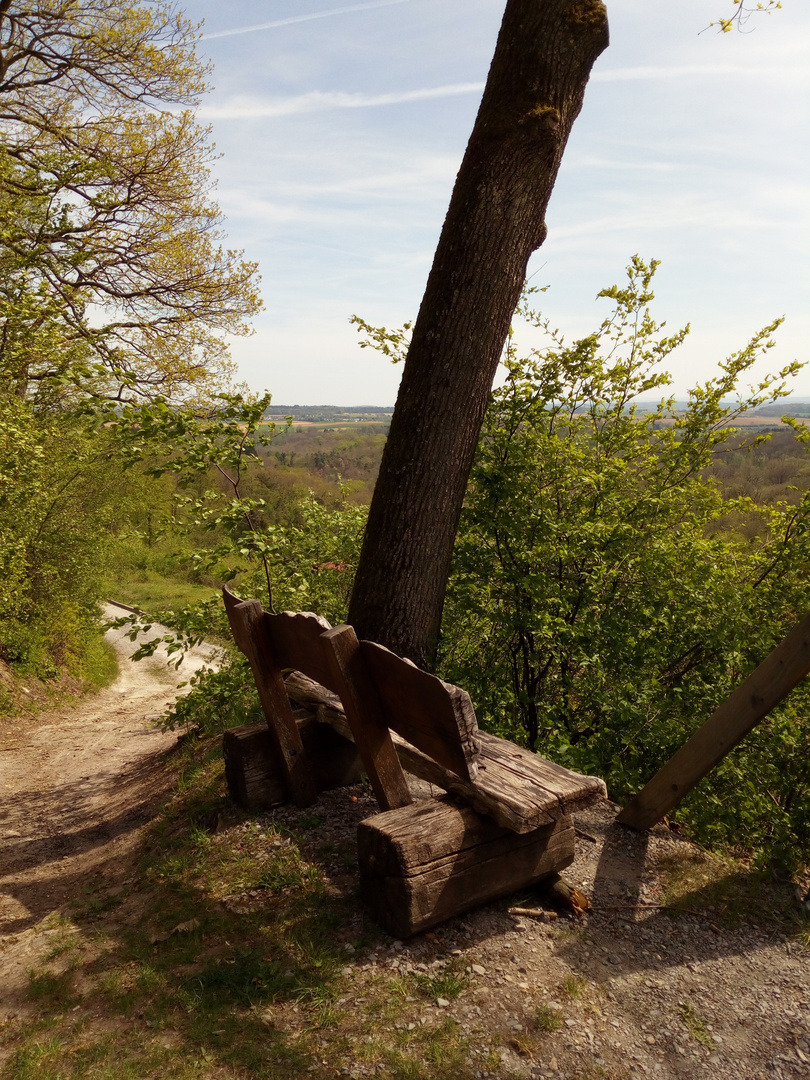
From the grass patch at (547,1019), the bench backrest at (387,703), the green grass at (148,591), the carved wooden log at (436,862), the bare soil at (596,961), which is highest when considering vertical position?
the bench backrest at (387,703)

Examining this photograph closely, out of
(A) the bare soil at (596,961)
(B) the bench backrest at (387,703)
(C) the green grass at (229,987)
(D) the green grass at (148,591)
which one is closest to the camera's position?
(C) the green grass at (229,987)

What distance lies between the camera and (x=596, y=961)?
305 cm

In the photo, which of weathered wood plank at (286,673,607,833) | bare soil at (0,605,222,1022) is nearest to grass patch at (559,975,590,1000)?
weathered wood plank at (286,673,607,833)

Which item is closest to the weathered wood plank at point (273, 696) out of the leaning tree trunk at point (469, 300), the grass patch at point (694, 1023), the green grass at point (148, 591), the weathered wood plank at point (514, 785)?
the leaning tree trunk at point (469, 300)

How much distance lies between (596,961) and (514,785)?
2.67ft

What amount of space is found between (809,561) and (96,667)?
46.0ft

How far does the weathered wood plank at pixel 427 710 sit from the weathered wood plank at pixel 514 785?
0.17 m

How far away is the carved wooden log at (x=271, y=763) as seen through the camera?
166 inches

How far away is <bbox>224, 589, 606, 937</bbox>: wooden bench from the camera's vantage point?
9.72ft

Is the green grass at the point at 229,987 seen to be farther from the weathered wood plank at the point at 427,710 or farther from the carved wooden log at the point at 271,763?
the weathered wood plank at the point at 427,710

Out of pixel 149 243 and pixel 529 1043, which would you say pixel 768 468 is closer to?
pixel 529 1043

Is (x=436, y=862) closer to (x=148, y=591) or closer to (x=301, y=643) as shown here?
(x=301, y=643)

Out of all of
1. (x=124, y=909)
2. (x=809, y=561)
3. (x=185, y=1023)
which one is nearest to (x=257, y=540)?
(x=124, y=909)

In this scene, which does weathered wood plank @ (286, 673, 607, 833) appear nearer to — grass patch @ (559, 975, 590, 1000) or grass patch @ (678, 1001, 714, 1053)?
grass patch @ (559, 975, 590, 1000)
